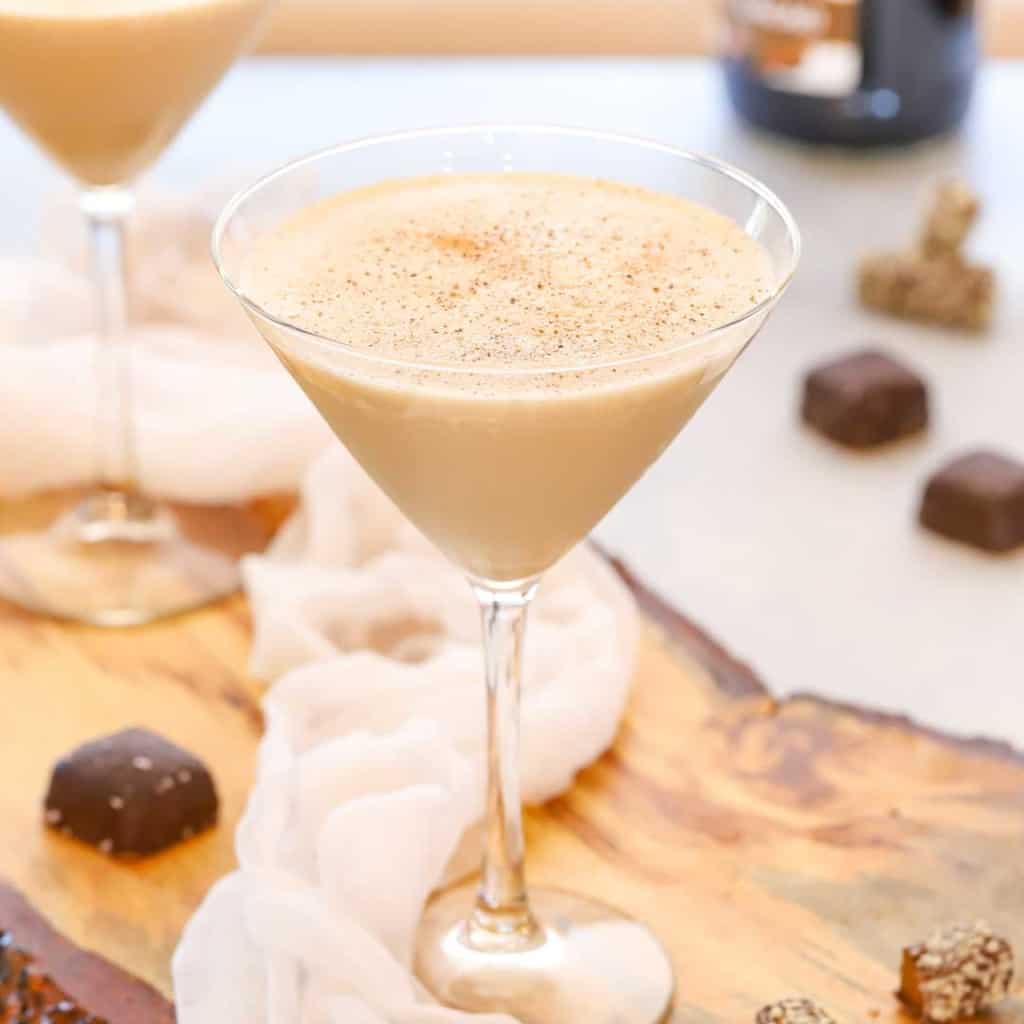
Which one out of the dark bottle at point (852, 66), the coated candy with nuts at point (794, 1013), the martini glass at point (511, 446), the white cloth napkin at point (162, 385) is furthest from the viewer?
the dark bottle at point (852, 66)

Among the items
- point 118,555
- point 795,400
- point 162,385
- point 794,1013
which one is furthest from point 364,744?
point 795,400

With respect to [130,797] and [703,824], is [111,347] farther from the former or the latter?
[703,824]

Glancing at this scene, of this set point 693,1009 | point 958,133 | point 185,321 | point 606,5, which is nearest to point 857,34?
point 958,133

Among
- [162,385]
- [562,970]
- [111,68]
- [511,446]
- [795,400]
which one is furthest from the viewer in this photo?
[795,400]

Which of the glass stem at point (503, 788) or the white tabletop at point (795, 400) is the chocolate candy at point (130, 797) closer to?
the glass stem at point (503, 788)

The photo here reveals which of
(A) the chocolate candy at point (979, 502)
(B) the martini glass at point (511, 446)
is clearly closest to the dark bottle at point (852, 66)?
(A) the chocolate candy at point (979, 502)

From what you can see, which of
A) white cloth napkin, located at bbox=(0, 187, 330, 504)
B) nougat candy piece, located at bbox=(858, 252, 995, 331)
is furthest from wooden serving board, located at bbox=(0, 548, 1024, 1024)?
nougat candy piece, located at bbox=(858, 252, 995, 331)
